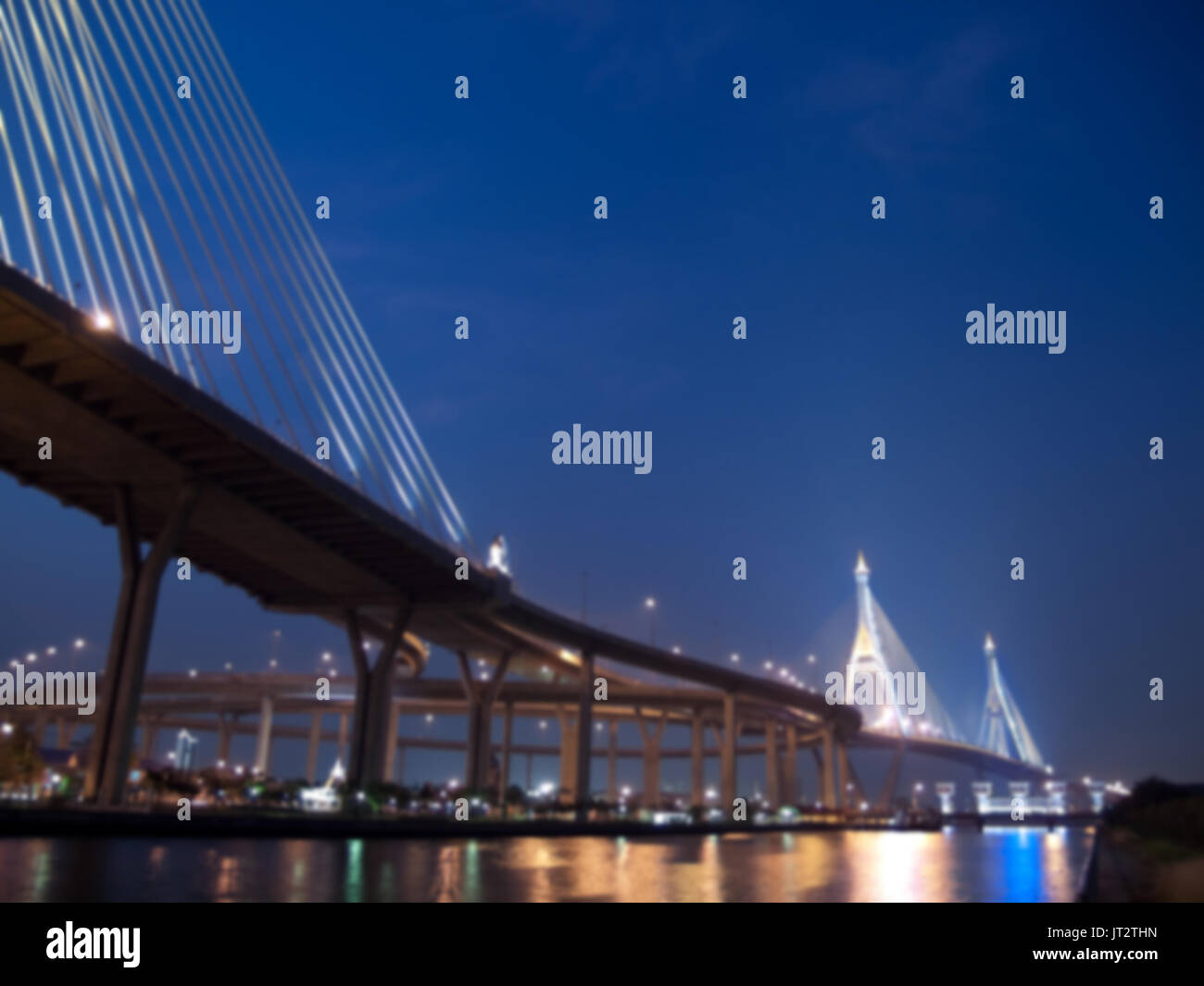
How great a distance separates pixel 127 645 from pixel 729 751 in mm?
69100

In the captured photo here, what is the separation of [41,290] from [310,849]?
1685cm

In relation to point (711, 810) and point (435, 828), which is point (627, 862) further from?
point (711, 810)

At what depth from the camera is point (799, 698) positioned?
102812mm

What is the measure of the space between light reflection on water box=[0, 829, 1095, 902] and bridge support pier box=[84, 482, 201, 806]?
846 cm

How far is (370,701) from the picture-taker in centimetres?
6294

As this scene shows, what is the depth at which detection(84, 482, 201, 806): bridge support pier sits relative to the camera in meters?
37.4

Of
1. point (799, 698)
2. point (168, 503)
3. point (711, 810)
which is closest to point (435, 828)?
point (168, 503)

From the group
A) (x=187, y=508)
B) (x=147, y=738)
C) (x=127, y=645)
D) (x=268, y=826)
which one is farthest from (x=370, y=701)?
(x=147, y=738)

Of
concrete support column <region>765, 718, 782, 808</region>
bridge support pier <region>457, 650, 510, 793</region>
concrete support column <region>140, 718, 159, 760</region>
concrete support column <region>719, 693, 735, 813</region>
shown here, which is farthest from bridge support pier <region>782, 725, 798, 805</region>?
concrete support column <region>140, 718, 159, 760</region>

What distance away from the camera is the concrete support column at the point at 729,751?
9512 cm

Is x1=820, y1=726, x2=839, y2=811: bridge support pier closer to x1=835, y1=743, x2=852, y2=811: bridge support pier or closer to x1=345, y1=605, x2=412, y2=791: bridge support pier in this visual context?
x1=835, y1=743, x2=852, y2=811: bridge support pier

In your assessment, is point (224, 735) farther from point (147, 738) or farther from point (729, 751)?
point (729, 751)

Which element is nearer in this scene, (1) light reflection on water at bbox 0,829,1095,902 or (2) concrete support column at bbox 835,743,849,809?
(1) light reflection on water at bbox 0,829,1095,902

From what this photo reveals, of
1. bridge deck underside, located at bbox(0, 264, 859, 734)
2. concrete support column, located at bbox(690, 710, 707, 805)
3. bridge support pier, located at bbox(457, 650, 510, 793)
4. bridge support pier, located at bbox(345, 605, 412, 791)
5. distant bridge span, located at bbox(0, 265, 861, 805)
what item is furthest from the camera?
concrete support column, located at bbox(690, 710, 707, 805)
